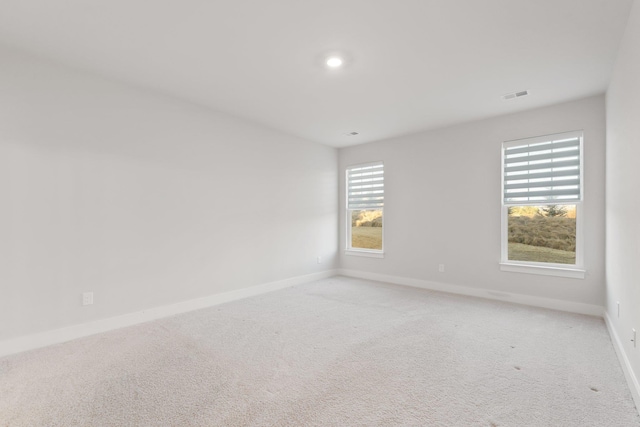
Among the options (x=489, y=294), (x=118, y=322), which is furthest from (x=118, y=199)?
(x=489, y=294)

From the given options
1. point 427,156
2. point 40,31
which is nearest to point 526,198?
point 427,156

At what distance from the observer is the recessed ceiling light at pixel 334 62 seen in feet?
8.91

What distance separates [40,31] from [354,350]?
11.6ft

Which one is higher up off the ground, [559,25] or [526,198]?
[559,25]

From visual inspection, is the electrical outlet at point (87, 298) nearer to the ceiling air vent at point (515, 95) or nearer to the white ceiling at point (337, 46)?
the white ceiling at point (337, 46)

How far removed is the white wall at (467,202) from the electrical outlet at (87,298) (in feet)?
13.3

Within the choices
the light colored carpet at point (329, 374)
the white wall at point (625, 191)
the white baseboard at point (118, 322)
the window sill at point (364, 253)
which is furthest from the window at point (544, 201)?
the white baseboard at point (118, 322)

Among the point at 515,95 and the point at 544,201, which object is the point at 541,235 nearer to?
the point at 544,201

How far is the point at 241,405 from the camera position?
1849mm

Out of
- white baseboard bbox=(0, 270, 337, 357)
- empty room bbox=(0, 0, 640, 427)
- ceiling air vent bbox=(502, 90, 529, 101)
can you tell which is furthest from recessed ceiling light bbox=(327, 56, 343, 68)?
white baseboard bbox=(0, 270, 337, 357)

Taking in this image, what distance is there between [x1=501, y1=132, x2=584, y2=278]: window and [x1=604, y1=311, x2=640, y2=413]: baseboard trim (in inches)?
38.4

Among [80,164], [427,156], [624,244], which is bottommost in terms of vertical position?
[624,244]

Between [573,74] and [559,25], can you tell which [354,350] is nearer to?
[559,25]

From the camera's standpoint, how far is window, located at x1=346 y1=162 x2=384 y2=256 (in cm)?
560
